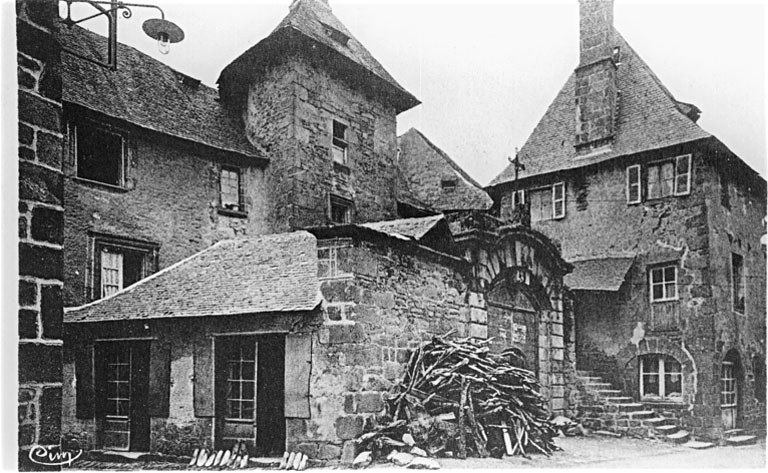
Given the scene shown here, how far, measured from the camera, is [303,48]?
50.4 ft

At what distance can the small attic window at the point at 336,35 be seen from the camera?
1589 centimetres

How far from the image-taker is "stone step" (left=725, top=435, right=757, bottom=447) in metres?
12.4

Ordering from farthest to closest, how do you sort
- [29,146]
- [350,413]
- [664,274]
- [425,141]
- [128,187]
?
[425,141] → [664,274] → [128,187] → [350,413] → [29,146]

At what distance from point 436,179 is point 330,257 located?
1381 centimetres

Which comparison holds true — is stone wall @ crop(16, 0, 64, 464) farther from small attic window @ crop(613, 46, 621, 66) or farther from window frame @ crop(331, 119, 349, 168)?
small attic window @ crop(613, 46, 621, 66)

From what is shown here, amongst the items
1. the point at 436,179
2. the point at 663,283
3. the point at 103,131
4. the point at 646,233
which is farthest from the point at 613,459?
the point at 436,179

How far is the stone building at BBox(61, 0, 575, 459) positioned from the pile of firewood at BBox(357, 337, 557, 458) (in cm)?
28

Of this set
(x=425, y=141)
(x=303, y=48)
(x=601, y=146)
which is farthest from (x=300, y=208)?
(x=425, y=141)

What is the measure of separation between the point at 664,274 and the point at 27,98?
Answer: 1415 centimetres

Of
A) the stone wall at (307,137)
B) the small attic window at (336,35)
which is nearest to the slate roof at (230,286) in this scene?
the stone wall at (307,137)

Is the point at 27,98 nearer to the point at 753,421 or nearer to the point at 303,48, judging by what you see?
the point at 303,48

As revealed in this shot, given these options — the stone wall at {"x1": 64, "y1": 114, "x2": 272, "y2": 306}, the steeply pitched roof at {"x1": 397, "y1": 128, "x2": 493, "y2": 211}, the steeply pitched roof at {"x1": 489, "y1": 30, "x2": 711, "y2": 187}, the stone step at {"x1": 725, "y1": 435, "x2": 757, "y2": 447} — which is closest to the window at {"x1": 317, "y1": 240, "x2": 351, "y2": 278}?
the stone wall at {"x1": 64, "y1": 114, "x2": 272, "y2": 306}

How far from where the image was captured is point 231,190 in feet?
49.5

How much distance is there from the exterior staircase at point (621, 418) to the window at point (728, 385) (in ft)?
3.49
